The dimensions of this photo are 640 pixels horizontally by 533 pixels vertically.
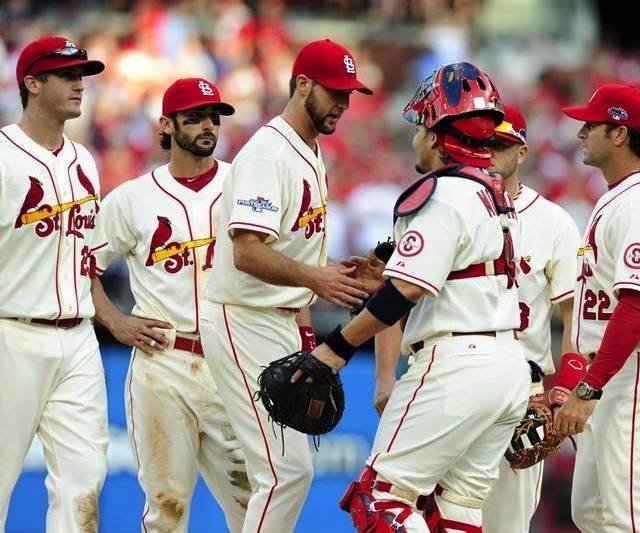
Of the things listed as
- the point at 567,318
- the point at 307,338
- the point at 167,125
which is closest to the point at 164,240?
the point at 167,125

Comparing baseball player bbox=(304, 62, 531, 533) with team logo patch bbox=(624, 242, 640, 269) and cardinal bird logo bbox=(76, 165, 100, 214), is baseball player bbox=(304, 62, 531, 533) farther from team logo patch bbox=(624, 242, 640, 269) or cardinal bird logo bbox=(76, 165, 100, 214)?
cardinal bird logo bbox=(76, 165, 100, 214)

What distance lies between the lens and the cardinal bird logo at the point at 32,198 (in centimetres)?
625

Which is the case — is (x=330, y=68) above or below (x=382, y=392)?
above

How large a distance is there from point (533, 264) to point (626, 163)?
85 cm

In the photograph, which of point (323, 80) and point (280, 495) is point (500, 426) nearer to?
point (280, 495)

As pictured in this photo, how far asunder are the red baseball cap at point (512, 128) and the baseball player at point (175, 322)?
5.18 feet

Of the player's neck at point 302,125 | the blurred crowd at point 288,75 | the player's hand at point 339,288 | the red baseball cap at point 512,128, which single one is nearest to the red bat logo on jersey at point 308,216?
the player's neck at point 302,125

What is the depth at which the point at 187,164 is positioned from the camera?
7.21 m

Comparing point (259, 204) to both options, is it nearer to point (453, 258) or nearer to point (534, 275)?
point (453, 258)

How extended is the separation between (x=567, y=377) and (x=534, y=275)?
610mm

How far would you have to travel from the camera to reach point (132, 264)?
717 cm

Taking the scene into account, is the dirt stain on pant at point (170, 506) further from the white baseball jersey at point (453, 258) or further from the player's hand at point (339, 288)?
the white baseball jersey at point (453, 258)

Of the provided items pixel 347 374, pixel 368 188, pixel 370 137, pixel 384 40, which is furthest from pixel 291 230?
pixel 384 40

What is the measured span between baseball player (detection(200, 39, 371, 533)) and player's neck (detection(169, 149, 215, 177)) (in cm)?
99
